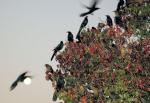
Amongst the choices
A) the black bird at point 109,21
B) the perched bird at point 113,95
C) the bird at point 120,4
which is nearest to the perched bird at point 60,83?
the perched bird at point 113,95

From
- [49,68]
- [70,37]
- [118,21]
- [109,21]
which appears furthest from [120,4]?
[49,68]

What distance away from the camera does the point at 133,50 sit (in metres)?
35.8

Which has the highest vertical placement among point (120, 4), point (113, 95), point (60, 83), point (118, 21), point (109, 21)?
point (120, 4)

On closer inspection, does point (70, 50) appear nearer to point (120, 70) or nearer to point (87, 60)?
point (87, 60)

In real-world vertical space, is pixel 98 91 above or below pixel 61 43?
below

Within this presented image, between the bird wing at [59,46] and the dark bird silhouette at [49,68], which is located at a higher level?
the bird wing at [59,46]

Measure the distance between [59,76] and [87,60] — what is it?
297 cm

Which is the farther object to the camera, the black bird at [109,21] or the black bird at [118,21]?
the black bird at [109,21]

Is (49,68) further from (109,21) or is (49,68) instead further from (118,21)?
(118,21)

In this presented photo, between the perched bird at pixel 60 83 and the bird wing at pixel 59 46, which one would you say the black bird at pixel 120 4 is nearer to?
the bird wing at pixel 59 46

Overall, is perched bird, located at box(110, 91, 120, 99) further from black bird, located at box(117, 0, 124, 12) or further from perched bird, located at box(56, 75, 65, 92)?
black bird, located at box(117, 0, 124, 12)

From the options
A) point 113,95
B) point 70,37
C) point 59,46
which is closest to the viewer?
point 113,95

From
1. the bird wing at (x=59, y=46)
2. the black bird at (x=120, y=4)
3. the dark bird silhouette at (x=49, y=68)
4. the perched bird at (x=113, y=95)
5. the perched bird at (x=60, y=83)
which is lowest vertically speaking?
the perched bird at (x=113, y=95)

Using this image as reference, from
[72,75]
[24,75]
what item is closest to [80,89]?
[72,75]
